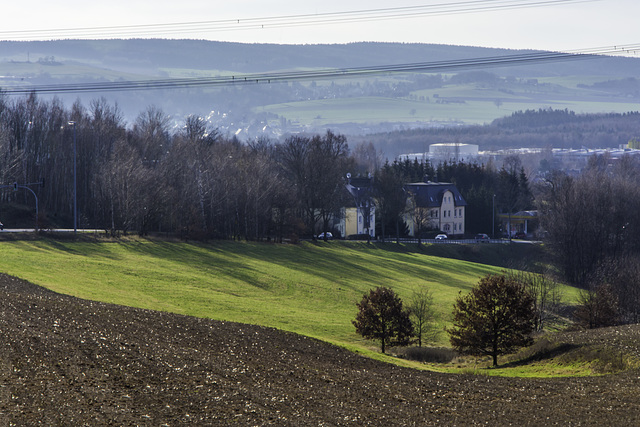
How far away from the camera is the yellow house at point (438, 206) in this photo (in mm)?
104812

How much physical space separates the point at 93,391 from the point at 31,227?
59.1 meters

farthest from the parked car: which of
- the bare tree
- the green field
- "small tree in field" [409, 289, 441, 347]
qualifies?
"small tree in field" [409, 289, 441, 347]

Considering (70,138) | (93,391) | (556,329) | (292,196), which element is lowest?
(556,329)

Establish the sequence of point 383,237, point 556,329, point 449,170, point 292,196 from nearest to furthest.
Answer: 1. point 556,329
2. point 292,196
3. point 383,237
4. point 449,170

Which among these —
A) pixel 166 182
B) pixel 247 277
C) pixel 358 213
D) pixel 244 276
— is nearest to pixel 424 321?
pixel 247 277

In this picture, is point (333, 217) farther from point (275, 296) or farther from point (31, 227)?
point (275, 296)

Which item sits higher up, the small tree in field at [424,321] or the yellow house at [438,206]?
the yellow house at [438,206]

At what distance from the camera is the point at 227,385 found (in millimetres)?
21219

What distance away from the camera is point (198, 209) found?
7750cm

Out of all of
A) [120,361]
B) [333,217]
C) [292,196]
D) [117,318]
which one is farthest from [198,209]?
[120,361]

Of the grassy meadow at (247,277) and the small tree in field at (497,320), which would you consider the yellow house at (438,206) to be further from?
the small tree in field at (497,320)

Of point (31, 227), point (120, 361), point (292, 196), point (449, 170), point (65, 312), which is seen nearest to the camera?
point (120, 361)

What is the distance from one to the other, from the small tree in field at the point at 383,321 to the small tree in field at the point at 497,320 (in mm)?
5336

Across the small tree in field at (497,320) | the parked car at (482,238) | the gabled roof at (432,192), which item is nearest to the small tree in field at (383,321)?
the small tree in field at (497,320)
